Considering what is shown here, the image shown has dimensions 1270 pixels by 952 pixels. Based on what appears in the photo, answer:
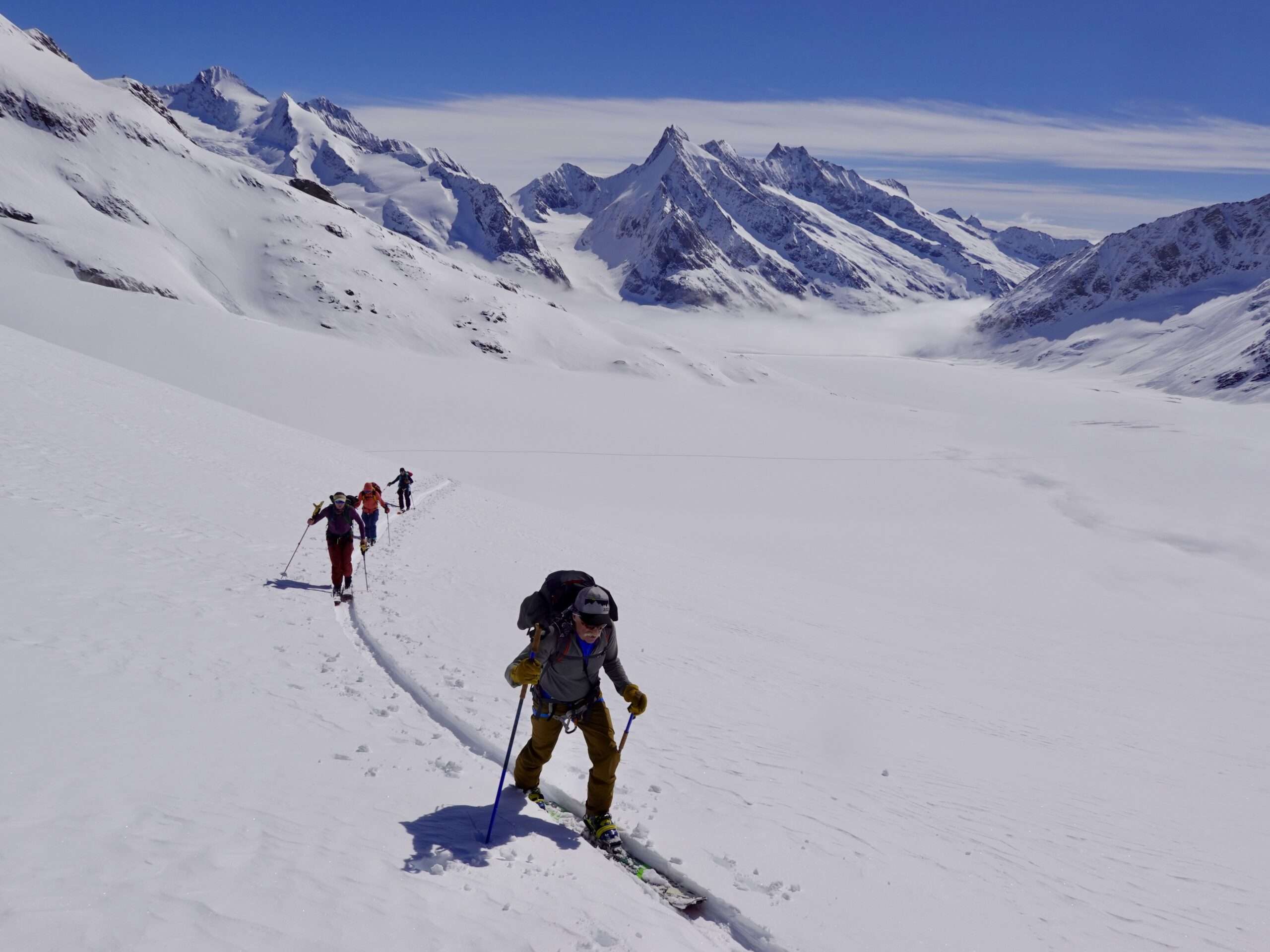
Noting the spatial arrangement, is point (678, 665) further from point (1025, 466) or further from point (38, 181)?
point (38, 181)

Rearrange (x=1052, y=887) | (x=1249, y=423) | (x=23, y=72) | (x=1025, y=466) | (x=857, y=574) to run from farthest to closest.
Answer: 1. (x=1249, y=423)
2. (x=23, y=72)
3. (x=1025, y=466)
4. (x=857, y=574)
5. (x=1052, y=887)

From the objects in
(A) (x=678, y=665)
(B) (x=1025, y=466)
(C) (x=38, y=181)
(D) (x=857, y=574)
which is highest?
(C) (x=38, y=181)

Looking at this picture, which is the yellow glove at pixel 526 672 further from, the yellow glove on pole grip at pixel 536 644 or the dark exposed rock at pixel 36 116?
the dark exposed rock at pixel 36 116

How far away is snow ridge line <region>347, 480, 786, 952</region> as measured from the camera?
6344 mm

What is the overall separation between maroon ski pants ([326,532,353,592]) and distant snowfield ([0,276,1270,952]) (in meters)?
0.68

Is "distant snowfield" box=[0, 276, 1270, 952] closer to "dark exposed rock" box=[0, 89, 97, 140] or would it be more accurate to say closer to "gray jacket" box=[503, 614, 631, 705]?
"gray jacket" box=[503, 614, 631, 705]

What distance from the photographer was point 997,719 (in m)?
14.3

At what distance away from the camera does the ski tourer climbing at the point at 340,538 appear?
1375 centimetres

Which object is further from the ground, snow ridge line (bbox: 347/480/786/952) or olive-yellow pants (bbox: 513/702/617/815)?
olive-yellow pants (bbox: 513/702/617/815)

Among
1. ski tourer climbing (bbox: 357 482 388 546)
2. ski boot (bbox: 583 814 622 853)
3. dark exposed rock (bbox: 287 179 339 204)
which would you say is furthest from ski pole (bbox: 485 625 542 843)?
dark exposed rock (bbox: 287 179 339 204)

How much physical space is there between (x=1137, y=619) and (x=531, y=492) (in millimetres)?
29373

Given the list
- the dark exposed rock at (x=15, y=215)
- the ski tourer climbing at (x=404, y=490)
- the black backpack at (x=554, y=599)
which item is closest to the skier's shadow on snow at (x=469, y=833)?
the black backpack at (x=554, y=599)

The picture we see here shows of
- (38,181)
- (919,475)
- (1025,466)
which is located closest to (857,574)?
(919,475)

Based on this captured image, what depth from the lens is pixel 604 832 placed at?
714 centimetres
